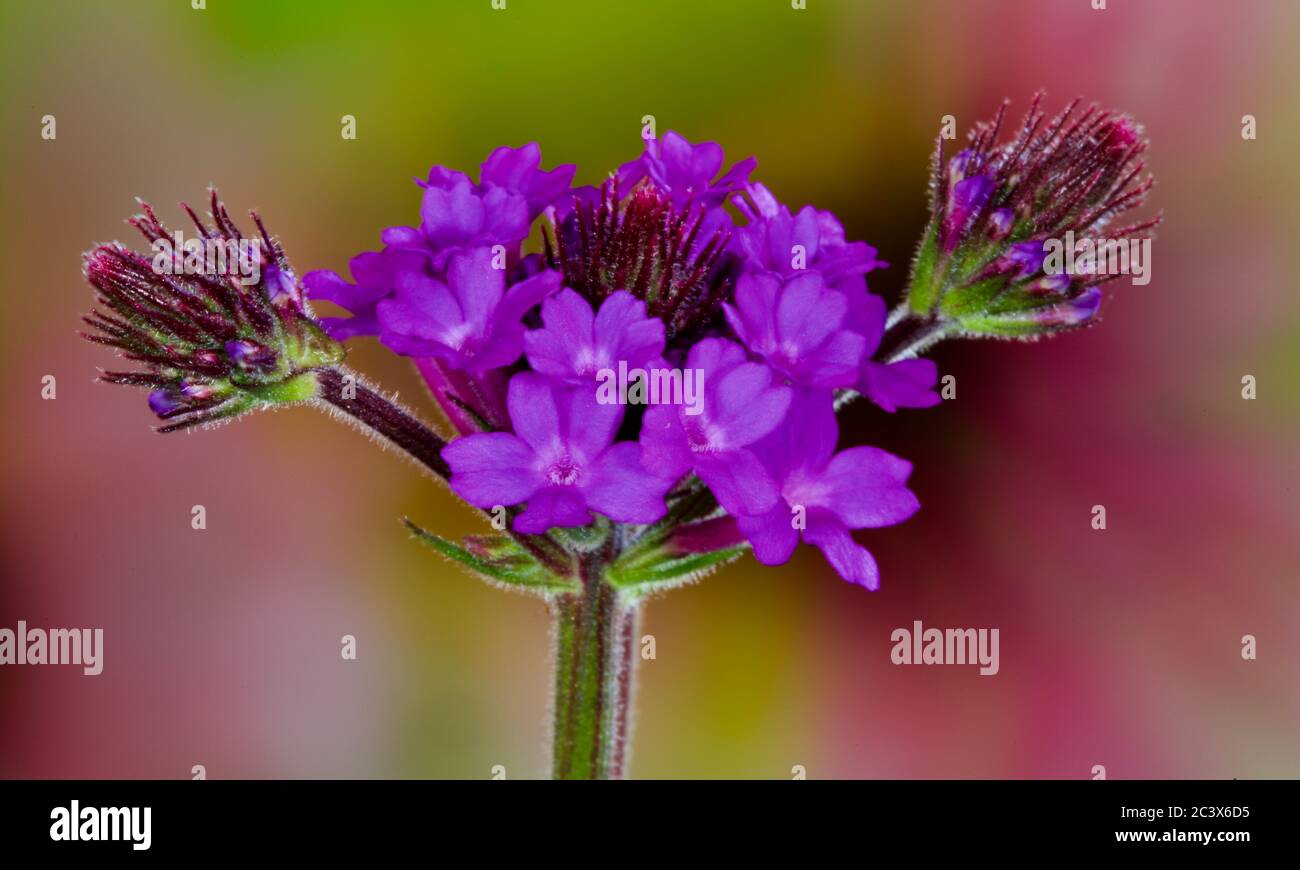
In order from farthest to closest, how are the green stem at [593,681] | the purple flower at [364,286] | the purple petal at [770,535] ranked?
the green stem at [593,681] < the purple flower at [364,286] < the purple petal at [770,535]

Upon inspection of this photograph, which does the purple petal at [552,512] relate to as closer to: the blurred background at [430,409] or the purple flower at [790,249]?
the purple flower at [790,249]

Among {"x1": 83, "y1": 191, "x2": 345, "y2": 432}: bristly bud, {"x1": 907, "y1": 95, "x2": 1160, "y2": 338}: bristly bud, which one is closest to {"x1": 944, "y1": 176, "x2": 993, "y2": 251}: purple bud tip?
{"x1": 907, "y1": 95, "x2": 1160, "y2": 338}: bristly bud

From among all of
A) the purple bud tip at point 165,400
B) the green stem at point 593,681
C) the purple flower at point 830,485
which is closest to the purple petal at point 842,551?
the purple flower at point 830,485

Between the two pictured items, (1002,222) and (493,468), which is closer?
(493,468)

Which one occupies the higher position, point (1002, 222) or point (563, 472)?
point (1002, 222)

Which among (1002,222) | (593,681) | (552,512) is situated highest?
(1002,222)

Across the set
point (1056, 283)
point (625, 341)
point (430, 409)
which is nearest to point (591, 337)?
point (625, 341)

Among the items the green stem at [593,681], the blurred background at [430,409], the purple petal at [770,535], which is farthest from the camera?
the blurred background at [430,409]

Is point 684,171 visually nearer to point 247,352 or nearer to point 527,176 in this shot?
point 527,176

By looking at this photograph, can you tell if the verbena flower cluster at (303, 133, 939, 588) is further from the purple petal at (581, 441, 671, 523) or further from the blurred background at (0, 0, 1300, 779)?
the blurred background at (0, 0, 1300, 779)
